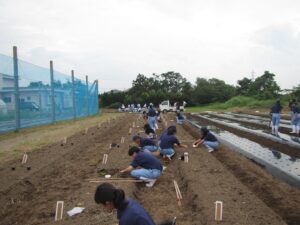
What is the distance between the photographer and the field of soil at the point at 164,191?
22.6 feet

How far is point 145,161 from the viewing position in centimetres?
887

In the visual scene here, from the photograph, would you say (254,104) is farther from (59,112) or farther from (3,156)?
(3,156)

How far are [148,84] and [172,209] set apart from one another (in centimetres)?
7676

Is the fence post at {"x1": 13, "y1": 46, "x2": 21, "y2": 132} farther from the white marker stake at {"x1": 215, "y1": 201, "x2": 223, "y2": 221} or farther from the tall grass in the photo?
the tall grass

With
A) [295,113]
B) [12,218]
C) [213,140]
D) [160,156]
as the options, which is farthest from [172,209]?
[295,113]

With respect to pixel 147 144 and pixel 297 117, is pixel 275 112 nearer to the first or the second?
pixel 297 117

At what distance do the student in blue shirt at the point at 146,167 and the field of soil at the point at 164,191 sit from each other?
25cm

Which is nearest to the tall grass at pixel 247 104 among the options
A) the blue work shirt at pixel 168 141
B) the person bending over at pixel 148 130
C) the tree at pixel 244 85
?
the tree at pixel 244 85

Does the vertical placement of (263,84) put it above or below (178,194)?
above

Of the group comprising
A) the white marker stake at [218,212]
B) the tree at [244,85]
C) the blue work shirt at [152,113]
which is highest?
the tree at [244,85]

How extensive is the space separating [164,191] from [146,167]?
70 centimetres

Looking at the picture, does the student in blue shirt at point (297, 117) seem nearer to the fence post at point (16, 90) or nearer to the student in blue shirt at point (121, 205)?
the fence post at point (16, 90)

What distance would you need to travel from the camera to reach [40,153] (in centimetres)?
1414

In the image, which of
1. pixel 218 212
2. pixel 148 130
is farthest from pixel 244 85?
pixel 218 212
